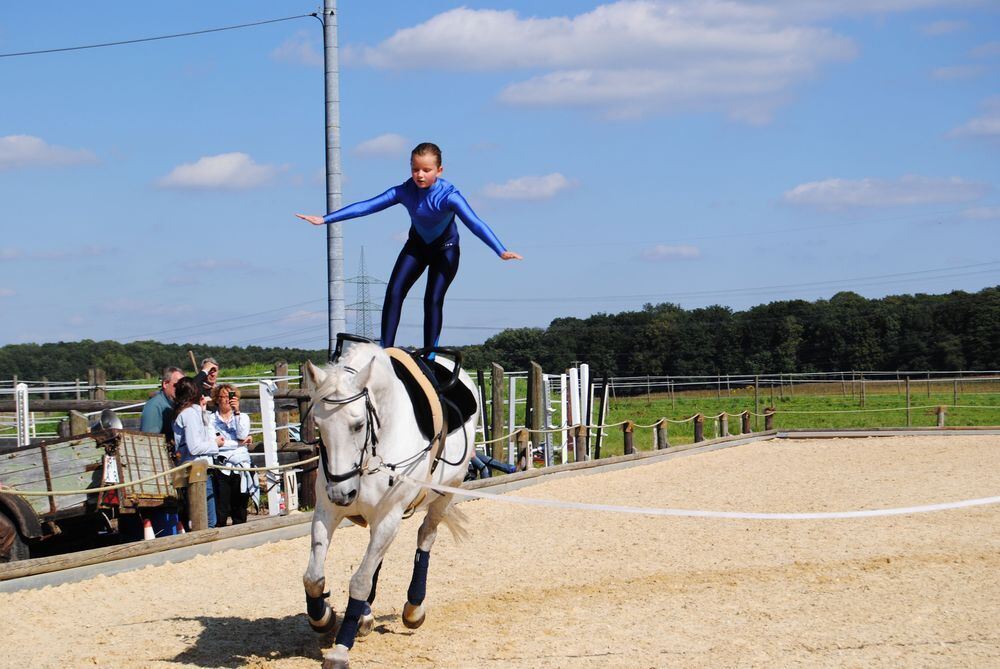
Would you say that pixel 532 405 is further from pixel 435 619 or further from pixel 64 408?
pixel 435 619

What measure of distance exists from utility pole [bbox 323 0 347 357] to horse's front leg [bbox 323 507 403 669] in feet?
13.9

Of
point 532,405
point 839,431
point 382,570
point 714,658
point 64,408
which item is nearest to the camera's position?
point 714,658

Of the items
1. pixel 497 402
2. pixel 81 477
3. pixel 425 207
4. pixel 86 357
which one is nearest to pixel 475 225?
pixel 425 207

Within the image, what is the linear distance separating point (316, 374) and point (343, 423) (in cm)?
30

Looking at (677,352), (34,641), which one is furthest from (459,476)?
(677,352)

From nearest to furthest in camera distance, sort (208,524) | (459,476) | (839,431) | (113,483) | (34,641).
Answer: (34,641) → (459,476) → (113,483) → (208,524) → (839,431)

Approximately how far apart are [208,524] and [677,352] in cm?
5900

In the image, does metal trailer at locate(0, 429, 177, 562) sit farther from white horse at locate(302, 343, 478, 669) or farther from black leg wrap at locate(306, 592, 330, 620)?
black leg wrap at locate(306, 592, 330, 620)

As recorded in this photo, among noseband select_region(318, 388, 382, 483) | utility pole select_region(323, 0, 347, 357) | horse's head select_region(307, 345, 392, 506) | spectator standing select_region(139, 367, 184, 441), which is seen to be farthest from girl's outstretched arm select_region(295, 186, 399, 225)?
spectator standing select_region(139, 367, 184, 441)

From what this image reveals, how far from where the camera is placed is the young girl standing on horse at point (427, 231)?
656cm

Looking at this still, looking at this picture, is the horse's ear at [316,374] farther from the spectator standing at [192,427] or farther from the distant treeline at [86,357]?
the distant treeline at [86,357]

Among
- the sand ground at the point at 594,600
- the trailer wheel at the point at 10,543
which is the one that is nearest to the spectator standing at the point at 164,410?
the trailer wheel at the point at 10,543

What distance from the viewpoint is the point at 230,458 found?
10320 mm

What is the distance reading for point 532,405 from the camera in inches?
729
